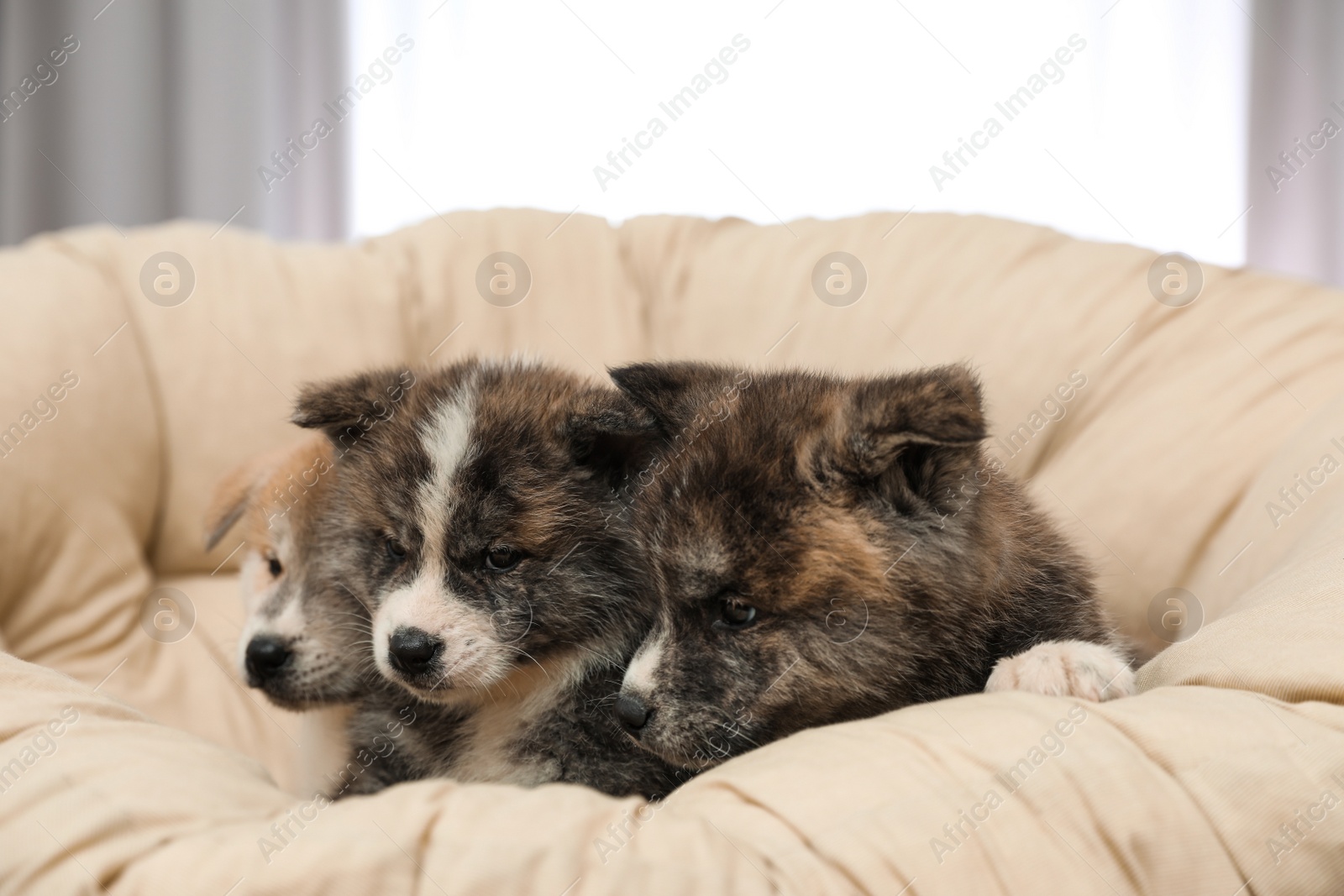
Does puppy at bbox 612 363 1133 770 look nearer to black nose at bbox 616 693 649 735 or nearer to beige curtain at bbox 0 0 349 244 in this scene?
black nose at bbox 616 693 649 735

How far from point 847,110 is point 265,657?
339cm

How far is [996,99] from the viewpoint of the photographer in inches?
176

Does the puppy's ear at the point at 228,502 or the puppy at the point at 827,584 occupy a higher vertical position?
the puppy at the point at 827,584

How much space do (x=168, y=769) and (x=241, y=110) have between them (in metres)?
4.04

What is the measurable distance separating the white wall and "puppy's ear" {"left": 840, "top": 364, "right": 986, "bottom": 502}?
303 cm

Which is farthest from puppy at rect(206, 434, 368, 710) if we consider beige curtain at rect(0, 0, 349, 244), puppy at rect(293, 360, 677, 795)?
beige curtain at rect(0, 0, 349, 244)

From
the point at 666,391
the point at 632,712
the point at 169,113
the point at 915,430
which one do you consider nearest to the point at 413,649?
the point at 632,712

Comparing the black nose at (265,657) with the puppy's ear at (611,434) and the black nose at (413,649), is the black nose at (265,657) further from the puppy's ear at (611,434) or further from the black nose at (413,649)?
the puppy's ear at (611,434)

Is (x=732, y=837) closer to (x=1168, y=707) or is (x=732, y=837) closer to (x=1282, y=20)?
(x=1168, y=707)

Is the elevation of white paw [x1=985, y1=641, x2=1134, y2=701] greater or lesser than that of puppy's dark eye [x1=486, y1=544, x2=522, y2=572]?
greater

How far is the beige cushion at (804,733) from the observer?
129cm

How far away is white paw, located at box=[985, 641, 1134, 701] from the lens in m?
1.57

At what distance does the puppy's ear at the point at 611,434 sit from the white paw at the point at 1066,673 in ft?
2.22

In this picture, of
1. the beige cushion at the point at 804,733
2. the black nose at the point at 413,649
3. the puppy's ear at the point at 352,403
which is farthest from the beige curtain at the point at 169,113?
the black nose at the point at 413,649
